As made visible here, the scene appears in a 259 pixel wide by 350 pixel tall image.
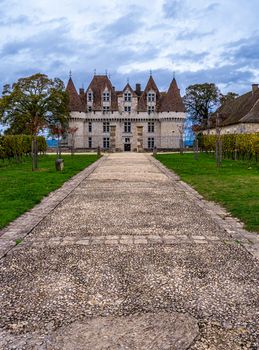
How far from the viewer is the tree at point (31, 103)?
5581cm

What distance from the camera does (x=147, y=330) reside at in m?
3.13

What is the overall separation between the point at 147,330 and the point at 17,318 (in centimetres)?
110

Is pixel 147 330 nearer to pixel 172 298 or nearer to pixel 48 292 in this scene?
pixel 172 298

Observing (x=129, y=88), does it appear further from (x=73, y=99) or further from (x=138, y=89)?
(x=73, y=99)

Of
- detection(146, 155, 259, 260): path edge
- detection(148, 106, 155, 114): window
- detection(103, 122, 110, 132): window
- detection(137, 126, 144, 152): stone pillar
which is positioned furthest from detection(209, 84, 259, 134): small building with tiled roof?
detection(146, 155, 259, 260): path edge

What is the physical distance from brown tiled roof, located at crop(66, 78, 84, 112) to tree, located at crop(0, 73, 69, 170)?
5.44 metres

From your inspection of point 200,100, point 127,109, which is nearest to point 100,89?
point 127,109

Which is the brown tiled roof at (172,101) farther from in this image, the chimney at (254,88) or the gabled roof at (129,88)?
the chimney at (254,88)

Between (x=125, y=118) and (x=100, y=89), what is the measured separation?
6467 mm

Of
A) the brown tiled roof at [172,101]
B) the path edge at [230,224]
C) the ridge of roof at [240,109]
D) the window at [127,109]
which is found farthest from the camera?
the window at [127,109]

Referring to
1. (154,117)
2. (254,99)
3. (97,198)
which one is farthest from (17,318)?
(154,117)

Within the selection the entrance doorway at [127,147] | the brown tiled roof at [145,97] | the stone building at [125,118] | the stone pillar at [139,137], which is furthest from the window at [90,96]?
the entrance doorway at [127,147]

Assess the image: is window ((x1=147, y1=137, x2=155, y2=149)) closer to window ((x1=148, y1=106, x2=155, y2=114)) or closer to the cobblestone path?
window ((x1=148, y1=106, x2=155, y2=114))

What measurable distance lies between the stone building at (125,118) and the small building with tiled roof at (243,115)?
9545mm
